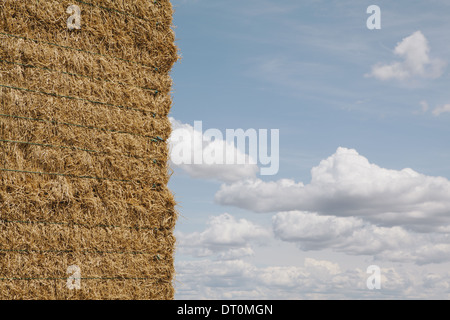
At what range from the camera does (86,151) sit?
6559mm

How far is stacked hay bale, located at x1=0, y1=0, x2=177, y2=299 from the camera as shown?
6188 mm

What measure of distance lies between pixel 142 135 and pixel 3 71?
188cm

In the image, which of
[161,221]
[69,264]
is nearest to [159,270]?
[161,221]

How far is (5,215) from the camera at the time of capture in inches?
239

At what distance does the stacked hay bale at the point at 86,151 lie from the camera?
20.3 feet
